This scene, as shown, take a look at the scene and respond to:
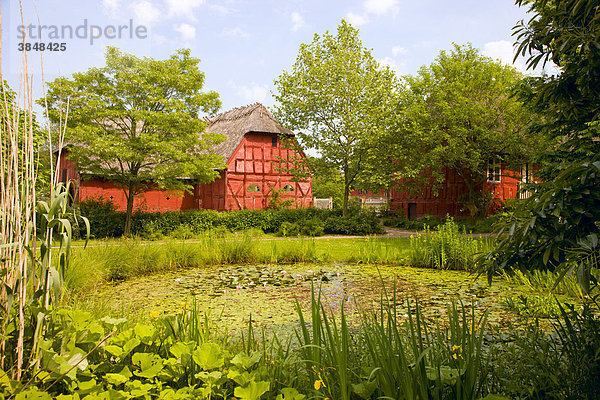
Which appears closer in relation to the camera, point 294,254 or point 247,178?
point 294,254

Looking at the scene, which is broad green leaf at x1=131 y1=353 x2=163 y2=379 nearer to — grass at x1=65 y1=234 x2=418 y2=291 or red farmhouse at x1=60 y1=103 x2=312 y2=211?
grass at x1=65 y1=234 x2=418 y2=291

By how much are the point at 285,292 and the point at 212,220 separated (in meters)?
11.1

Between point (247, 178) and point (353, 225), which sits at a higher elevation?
point (247, 178)

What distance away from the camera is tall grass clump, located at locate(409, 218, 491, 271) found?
7758mm

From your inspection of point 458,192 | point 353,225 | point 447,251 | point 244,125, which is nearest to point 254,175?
point 244,125

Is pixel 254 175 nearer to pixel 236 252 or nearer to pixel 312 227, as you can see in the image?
pixel 312 227

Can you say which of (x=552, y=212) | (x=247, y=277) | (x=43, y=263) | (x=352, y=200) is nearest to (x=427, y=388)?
(x=552, y=212)

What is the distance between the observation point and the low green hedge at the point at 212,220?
1481 cm

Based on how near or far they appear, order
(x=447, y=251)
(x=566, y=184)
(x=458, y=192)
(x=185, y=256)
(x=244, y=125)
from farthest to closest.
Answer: (x=244, y=125)
(x=458, y=192)
(x=185, y=256)
(x=447, y=251)
(x=566, y=184)

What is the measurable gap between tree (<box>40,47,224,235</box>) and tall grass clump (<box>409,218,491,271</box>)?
9.14m

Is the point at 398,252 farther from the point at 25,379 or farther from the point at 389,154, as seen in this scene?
the point at 389,154

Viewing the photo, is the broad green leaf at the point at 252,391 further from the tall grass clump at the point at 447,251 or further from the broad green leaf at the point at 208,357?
the tall grass clump at the point at 447,251

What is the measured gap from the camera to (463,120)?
1677cm

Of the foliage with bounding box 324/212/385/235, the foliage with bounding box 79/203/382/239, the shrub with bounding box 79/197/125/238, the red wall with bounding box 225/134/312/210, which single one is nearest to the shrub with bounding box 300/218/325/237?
the foliage with bounding box 79/203/382/239
